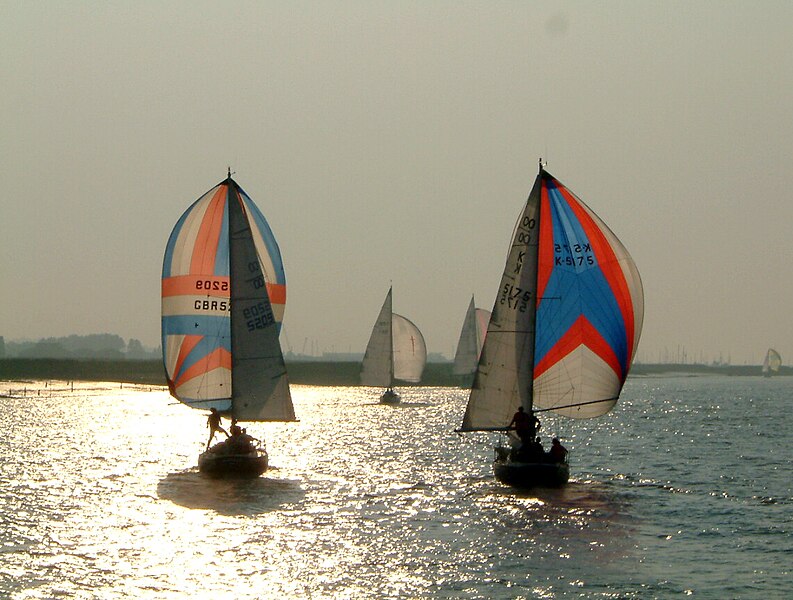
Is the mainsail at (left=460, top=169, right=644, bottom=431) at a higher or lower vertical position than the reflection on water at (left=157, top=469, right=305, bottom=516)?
higher

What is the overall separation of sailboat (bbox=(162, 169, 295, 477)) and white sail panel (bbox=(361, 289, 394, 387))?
68423mm

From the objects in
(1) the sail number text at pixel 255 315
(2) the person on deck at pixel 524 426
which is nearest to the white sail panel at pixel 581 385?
(2) the person on deck at pixel 524 426

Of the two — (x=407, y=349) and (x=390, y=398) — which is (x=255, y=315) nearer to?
(x=390, y=398)

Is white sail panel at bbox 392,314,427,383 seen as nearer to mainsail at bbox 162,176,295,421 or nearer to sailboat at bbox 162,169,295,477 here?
sailboat at bbox 162,169,295,477

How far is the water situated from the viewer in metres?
26.7

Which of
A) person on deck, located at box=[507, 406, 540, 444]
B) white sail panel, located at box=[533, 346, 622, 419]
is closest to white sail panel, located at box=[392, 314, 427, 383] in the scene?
white sail panel, located at box=[533, 346, 622, 419]

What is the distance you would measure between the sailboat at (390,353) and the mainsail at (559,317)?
71.6 m

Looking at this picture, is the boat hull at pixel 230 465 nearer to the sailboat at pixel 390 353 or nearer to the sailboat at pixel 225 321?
the sailboat at pixel 225 321

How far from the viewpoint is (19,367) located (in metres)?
191

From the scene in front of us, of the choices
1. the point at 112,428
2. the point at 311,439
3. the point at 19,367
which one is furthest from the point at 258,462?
the point at 19,367

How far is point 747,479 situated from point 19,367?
160024mm

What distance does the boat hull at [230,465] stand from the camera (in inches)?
1651

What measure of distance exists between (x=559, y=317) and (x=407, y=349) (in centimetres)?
8022

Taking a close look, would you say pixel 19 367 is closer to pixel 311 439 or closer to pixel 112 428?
pixel 112 428
